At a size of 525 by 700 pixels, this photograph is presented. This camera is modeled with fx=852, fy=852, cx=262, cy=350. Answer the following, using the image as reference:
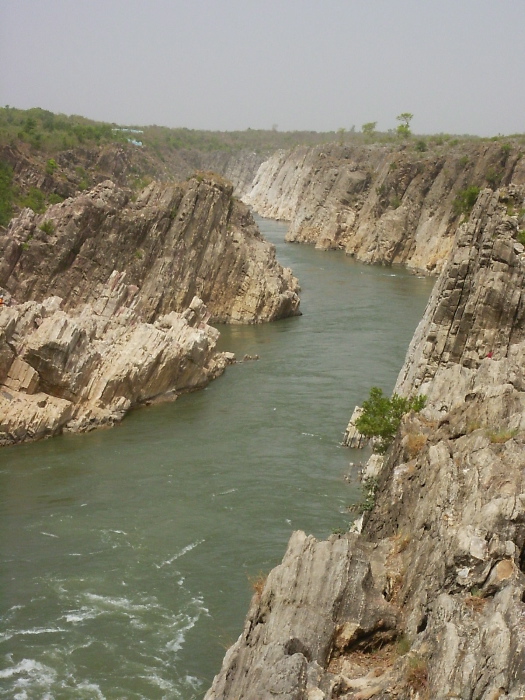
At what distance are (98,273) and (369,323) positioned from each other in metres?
18.2

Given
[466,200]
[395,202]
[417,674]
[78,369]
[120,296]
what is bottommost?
[78,369]

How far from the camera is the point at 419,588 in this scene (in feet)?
45.8

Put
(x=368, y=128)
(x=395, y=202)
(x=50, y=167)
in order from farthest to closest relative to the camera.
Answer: (x=368, y=128)
(x=395, y=202)
(x=50, y=167)

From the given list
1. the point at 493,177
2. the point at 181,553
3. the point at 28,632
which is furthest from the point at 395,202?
the point at 28,632

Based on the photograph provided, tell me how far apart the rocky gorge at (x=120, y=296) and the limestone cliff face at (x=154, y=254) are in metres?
0.08

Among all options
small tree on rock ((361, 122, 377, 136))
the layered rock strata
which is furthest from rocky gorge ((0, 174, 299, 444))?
small tree on rock ((361, 122, 377, 136))

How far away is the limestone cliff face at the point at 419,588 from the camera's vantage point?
1133cm

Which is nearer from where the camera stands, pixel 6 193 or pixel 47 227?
pixel 47 227

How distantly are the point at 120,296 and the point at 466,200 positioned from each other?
46891 millimetres

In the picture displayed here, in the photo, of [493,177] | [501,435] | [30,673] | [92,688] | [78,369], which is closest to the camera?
[501,435]

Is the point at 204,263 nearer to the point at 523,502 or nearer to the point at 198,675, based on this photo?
the point at 198,675

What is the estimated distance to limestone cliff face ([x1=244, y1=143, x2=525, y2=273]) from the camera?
3514 inches

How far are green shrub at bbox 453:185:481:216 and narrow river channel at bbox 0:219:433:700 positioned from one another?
40050 millimetres

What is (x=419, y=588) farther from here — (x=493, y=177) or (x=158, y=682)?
(x=493, y=177)
